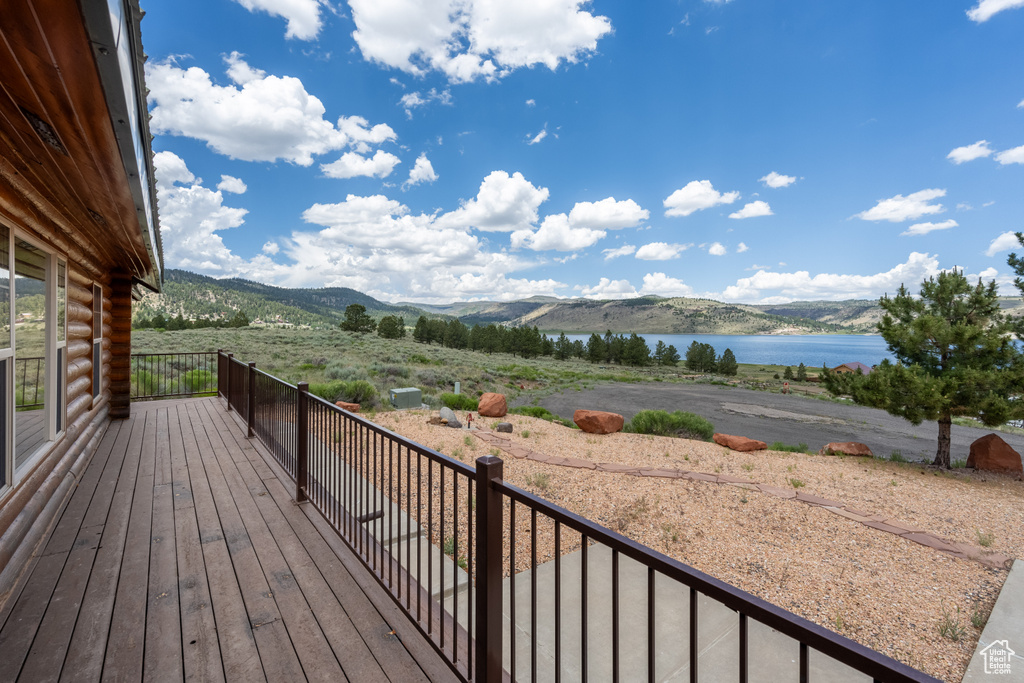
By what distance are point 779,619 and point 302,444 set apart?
387 cm

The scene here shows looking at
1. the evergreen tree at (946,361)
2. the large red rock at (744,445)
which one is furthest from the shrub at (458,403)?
the evergreen tree at (946,361)

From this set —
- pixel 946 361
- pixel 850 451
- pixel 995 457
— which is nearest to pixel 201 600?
pixel 850 451

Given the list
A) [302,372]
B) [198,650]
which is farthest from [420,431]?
[302,372]

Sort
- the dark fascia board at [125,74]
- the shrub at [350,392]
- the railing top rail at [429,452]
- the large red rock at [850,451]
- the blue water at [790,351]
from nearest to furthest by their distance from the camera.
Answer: the dark fascia board at [125,74] < the railing top rail at [429,452] < the large red rock at [850,451] < the shrub at [350,392] < the blue water at [790,351]

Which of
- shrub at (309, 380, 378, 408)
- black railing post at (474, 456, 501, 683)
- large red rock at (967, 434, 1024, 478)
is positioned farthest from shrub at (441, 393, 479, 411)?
large red rock at (967, 434, 1024, 478)

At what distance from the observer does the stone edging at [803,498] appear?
4.56 m

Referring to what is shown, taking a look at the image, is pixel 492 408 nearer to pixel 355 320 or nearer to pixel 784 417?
pixel 784 417

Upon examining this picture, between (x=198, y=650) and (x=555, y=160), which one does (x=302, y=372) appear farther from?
(x=555, y=160)

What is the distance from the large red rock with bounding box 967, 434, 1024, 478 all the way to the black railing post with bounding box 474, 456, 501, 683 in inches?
477

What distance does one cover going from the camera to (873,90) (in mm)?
18406

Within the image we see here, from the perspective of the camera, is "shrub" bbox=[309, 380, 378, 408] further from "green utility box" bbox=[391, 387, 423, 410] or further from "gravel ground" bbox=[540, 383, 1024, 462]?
"gravel ground" bbox=[540, 383, 1024, 462]

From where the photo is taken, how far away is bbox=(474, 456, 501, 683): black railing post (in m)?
1.64

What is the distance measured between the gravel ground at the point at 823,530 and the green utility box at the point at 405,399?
122 inches

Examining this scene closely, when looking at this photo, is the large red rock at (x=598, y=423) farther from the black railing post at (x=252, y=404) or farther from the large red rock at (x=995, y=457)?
the large red rock at (x=995, y=457)
